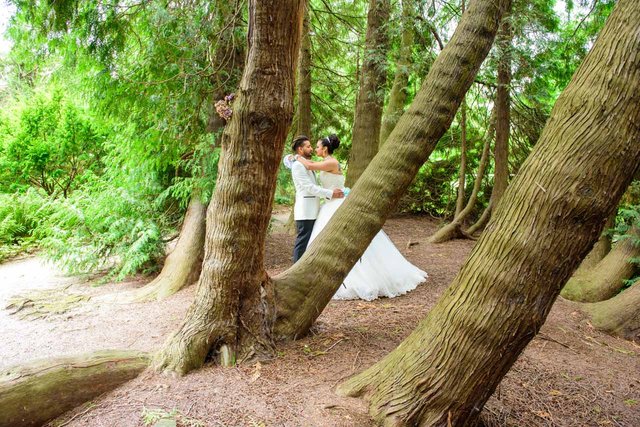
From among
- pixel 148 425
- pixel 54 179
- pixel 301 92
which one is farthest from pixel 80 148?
pixel 148 425

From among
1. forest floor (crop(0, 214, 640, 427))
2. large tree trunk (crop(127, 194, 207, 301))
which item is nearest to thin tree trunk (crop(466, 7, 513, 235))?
forest floor (crop(0, 214, 640, 427))

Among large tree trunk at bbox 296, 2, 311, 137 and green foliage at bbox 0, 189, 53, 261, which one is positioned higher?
large tree trunk at bbox 296, 2, 311, 137

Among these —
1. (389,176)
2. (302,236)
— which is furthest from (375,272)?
(389,176)

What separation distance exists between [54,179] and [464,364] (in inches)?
516

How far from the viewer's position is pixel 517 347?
212 centimetres

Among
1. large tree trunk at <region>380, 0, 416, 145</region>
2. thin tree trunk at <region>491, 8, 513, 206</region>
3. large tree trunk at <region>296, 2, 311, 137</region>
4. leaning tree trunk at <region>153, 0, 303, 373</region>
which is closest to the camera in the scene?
leaning tree trunk at <region>153, 0, 303, 373</region>

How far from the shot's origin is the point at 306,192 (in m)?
5.87

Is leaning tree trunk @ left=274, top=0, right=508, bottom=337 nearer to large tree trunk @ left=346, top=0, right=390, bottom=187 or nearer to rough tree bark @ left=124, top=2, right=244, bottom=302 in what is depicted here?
rough tree bark @ left=124, top=2, right=244, bottom=302

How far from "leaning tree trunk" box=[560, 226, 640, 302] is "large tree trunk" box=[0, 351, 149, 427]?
563cm

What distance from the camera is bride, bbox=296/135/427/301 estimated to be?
5.27 m

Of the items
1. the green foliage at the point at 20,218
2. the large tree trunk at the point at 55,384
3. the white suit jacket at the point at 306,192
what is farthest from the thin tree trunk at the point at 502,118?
the green foliage at the point at 20,218

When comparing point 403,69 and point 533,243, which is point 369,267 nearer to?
point 533,243

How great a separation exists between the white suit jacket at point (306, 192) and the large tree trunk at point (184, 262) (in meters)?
1.66

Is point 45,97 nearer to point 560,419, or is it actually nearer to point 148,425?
point 148,425
